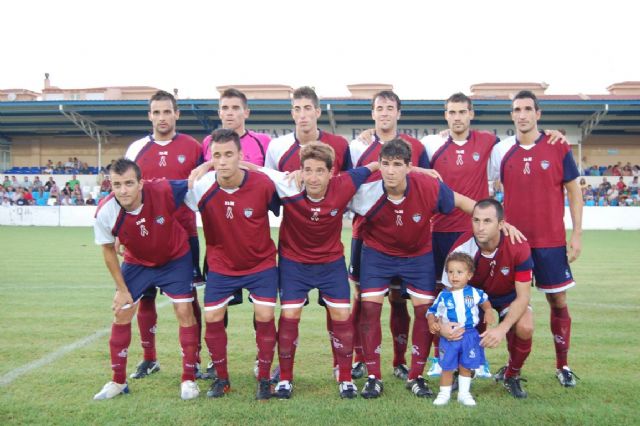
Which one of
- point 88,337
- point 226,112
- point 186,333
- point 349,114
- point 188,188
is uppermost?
point 349,114

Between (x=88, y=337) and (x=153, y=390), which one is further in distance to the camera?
(x=88, y=337)

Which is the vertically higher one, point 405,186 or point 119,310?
point 405,186

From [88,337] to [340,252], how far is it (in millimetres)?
2943

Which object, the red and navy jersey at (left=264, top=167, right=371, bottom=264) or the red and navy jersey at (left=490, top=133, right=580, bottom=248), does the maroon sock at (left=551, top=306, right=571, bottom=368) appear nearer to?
the red and navy jersey at (left=490, top=133, right=580, bottom=248)

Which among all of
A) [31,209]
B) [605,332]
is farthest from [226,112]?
[31,209]

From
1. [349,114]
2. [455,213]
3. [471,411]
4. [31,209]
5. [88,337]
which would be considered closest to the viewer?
[471,411]

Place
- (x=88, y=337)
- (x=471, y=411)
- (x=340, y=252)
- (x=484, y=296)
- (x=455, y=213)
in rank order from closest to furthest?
(x=471, y=411), (x=484, y=296), (x=340, y=252), (x=455, y=213), (x=88, y=337)

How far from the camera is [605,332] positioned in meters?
6.00

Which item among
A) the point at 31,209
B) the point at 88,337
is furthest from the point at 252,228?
the point at 31,209

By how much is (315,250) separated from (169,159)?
165cm

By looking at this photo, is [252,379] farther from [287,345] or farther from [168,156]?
[168,156]

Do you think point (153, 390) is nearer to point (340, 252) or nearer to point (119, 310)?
point (119, 310)

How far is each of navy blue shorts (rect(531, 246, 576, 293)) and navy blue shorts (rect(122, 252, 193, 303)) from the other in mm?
2823

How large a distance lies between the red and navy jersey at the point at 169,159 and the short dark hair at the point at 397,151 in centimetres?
184
